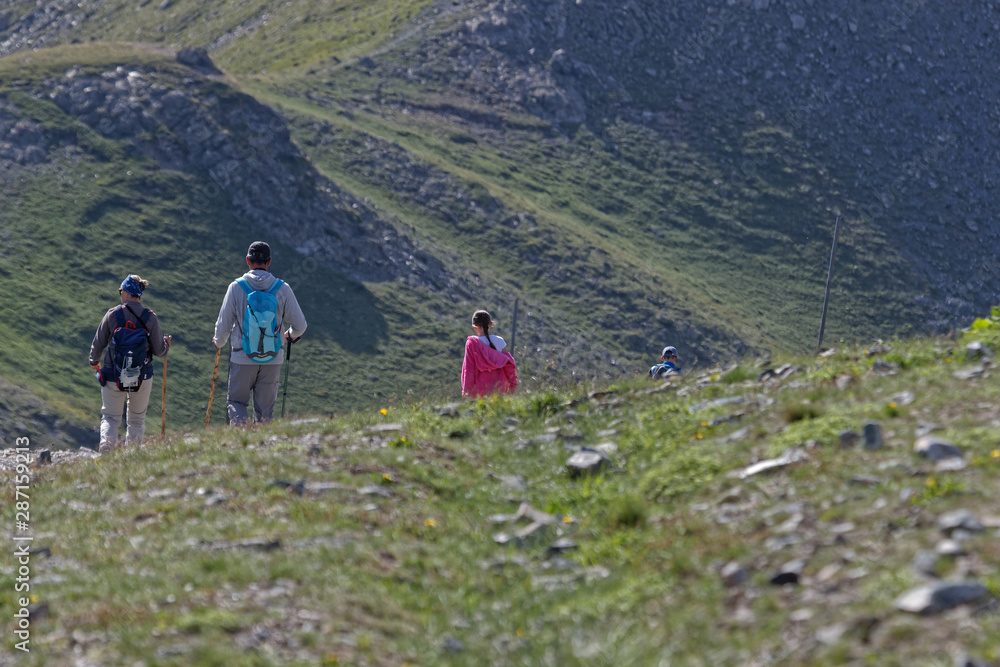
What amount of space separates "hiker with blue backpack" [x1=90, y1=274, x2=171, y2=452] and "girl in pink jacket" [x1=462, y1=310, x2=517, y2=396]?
13.3 feet

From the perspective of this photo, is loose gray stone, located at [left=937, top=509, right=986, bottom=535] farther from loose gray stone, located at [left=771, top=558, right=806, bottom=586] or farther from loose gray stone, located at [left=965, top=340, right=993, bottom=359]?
loose gray stone, located at [left=965, top=340, right=993, bottom=359]

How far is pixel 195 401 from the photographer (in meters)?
45.8

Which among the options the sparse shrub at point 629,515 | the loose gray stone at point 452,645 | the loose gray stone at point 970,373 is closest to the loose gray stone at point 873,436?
the sparse shrub at point 629,515

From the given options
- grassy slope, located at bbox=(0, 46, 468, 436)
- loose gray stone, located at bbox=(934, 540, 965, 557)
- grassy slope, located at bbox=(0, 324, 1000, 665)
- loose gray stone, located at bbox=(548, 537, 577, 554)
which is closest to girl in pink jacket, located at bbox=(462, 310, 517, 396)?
grassy slope, located at bbox=(0, 324, 1000, 665)

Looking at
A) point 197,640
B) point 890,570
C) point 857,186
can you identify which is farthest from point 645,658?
point 857,186

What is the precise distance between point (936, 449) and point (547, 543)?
2.69 metres

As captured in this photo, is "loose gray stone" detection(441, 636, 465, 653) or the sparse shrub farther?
the sparse shrub

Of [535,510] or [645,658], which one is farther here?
[535,510]

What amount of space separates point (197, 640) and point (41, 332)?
47.9 meters

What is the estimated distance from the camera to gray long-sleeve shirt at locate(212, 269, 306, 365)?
1177 cm

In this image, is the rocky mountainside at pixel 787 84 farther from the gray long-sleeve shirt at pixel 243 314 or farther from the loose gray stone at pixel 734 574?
the loose gray stone at pixel 734 574

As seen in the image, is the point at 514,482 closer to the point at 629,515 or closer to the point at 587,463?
the point at 587,463

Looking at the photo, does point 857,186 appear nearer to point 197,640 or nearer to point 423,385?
point 423,385

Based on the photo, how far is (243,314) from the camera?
38.8 ft
